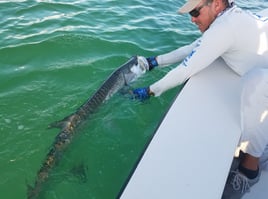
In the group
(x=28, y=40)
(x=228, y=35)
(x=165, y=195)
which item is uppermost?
(x=228, y=35)

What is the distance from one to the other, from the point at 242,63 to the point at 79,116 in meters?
1.93

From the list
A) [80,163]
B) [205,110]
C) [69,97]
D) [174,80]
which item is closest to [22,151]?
[80,163]

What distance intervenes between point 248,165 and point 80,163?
1837 millimetres

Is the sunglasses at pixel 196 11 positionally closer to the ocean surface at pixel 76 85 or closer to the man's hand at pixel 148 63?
the ocean surface at pixel 76 85

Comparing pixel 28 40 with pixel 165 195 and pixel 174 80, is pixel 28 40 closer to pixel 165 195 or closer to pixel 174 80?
pixel 174 80

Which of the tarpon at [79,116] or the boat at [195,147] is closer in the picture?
the boat at [195,147]

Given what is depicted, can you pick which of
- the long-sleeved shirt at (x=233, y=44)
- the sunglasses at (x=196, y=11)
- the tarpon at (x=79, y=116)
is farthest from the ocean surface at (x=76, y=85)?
the sunglasses at (x=196, y=11)

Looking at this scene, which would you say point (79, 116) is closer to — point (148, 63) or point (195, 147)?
point (148, 63)

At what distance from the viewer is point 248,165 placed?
114 inches

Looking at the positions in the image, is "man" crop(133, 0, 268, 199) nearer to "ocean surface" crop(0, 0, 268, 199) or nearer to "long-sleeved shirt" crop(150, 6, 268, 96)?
"long-sleeved shirt" crop(150, 6, 268, 96)

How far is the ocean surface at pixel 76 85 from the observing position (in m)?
3.72

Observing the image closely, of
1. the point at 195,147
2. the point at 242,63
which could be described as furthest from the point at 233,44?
the point at 195,147

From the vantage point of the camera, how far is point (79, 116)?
4.12 metres

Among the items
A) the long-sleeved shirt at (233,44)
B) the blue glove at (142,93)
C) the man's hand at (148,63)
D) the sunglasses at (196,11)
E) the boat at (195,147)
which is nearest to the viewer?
the boat at (195,147)
